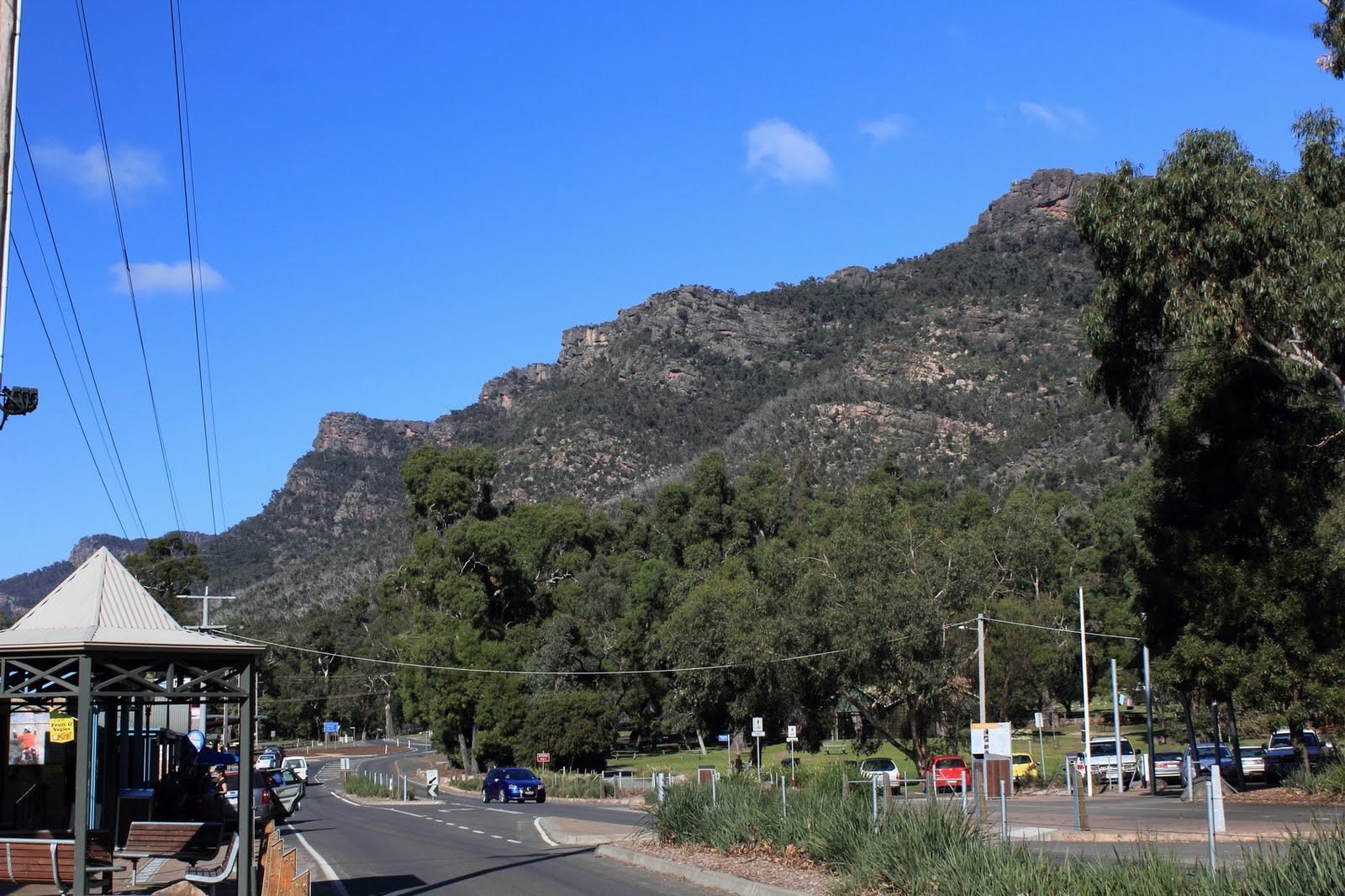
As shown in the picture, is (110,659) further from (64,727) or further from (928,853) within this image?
(64,727)

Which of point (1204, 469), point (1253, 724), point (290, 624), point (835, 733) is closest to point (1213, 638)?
point (1204, 469)

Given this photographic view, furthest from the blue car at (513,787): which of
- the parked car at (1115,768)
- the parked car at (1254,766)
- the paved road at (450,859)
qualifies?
the parked car at (1254,766)

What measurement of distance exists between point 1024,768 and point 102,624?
38791mm

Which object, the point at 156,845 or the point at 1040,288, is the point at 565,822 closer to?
the point at 156,845

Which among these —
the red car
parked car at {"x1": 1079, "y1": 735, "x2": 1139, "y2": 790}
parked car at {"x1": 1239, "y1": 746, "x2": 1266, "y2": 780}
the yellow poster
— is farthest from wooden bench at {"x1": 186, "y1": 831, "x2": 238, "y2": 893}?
parked car at {"x1": 1239, "y1": 746, "x2": 1266, "y2": 780}

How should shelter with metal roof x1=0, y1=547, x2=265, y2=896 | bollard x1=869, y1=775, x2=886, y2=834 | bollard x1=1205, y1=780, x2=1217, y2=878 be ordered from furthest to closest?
bollard x1=869, y1=775, x2=886, y2=834
shelter with metal roof x1=0, y1=547, x2=265, y2=896
bollard x1=1205, y1=780, x2=1217, y2=878

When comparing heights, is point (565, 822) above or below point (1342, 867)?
below

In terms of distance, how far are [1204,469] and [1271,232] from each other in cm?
960

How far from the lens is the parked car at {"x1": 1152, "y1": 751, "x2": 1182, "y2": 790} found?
42281 millimetres

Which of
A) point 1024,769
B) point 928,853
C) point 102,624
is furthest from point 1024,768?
point 102,624

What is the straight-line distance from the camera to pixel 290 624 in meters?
134

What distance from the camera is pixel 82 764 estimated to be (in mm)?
11477

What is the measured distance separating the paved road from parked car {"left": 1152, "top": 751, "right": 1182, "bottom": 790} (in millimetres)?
20680

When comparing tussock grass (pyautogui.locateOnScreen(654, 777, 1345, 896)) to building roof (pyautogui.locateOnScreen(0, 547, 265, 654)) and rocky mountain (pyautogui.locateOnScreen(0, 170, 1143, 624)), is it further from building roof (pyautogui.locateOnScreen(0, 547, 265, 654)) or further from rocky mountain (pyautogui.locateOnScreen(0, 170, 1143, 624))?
rocky mountain (pyautogui.locateOnScreen(0, 170, 1143, 624))
